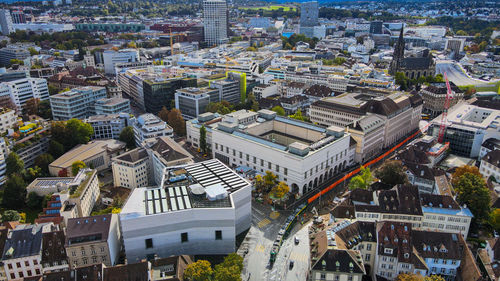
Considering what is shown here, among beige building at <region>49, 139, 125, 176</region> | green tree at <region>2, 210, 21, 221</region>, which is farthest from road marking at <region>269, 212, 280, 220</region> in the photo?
green tree at <region>2, 210, 21, 221</region>

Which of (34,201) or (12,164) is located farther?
(12,164)

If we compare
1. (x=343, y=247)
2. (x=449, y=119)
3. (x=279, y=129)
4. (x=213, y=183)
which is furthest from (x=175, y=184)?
(x=449, y=119)

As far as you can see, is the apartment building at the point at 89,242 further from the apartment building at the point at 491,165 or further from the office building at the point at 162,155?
the apartment building at the point at 491,165

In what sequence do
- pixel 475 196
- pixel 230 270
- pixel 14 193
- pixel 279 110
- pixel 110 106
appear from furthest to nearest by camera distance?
pixel 279 110 → pixel 110 106 → pixel 14 193 → pixel 475 196 → pixel 230 270

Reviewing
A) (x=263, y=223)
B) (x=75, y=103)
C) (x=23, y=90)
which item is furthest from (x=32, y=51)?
(x=263, y=223)

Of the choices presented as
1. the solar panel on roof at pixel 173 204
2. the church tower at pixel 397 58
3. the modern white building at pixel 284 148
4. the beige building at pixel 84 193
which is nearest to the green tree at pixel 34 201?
the beige building at pixel 84 193

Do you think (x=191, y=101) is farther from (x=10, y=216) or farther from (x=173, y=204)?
(x=173, y=204)

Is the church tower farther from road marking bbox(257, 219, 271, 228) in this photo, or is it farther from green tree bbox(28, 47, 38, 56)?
green tree bbox(28, 47, 38, 56)
